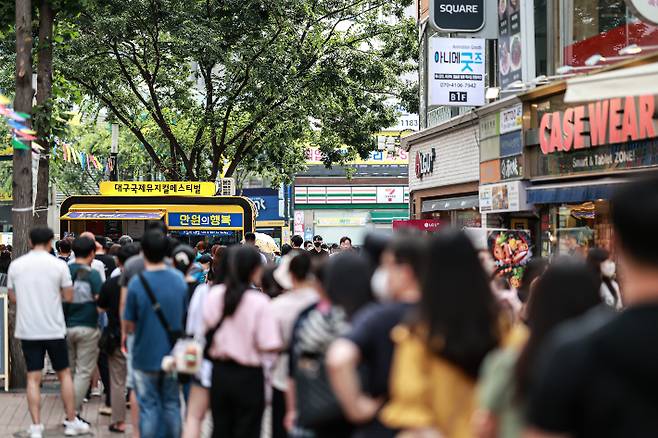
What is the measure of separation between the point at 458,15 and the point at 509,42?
116 centimetres

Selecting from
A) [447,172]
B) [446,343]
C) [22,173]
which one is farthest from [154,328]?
[447,172]

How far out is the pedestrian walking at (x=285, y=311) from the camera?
6707 millimetres

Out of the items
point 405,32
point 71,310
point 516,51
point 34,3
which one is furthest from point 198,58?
point 71,310

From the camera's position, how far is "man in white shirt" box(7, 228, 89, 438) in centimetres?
972

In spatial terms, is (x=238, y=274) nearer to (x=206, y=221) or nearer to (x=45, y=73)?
(x=45, y=73)

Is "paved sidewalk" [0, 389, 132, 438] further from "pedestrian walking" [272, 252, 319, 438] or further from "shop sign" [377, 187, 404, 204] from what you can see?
"shop sign" [377, 187, 404, 204]

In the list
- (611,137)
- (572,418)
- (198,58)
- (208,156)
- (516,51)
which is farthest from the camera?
(208,156)

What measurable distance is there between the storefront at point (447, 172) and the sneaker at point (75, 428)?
13708mm

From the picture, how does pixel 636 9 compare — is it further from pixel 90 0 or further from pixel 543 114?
pixel 90 0

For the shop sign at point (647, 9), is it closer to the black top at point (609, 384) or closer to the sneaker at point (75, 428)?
the sneaker at point (75, 428)

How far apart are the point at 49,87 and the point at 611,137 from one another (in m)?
7.92

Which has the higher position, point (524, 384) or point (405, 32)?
point (405, 32)

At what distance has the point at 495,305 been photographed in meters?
4.25

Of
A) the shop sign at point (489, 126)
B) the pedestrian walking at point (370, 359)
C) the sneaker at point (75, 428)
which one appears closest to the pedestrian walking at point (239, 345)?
the pedestrian walking at point (370, 359)
